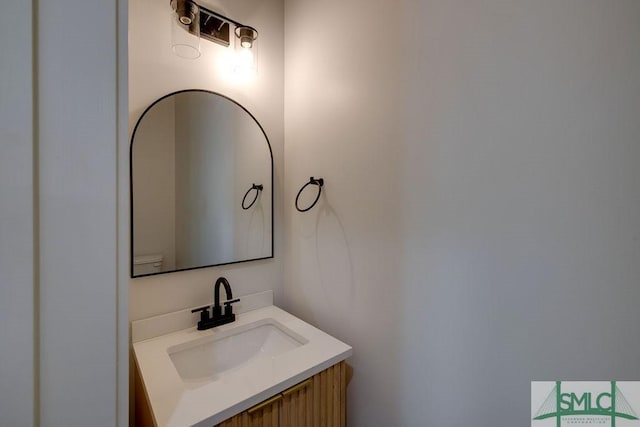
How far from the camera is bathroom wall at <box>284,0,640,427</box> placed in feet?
2.09

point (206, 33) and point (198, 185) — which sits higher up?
point (206, 33)

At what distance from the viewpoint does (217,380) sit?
92 centimetres

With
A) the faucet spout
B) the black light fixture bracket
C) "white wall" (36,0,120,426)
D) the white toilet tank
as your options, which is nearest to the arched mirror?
the white toilet tank

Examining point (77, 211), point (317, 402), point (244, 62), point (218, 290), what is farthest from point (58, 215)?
point (244, 62)

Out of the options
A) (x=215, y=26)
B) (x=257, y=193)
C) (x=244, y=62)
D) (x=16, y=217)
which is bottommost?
(x=16, y=217)

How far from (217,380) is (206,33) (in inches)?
58.9

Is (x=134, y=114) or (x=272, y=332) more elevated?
(x=134, y=114)

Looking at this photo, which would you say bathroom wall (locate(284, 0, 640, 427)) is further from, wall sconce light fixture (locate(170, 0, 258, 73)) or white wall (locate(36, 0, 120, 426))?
white wall (locate(36, 0, 120, 426))

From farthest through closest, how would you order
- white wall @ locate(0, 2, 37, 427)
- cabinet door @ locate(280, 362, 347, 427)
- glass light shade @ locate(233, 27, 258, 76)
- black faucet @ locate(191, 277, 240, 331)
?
1. glass light shade @ locate(233, 27, 258, 76)
2. black faucet @ locate(191, 277, 240, 331)
3. cabinet door @ locate(280, 362, 347, 427)
4. white wall @ locate(0, 2, 37, 427)

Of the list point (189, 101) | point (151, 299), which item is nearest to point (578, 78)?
point (189, 101)

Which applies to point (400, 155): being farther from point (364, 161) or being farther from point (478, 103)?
point (478, 103)

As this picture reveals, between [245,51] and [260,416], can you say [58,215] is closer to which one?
[260,416]

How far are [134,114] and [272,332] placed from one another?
1167mm

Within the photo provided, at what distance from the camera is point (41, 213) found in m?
0.47
